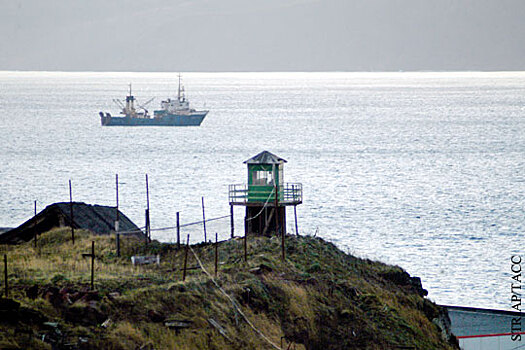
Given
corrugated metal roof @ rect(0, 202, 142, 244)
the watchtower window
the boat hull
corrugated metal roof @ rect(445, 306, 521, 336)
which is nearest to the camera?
corrugated metal roof @ rect(445, 306, 521, 336)

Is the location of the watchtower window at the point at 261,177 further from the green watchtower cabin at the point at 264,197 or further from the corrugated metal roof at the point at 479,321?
the corrugated metal roof at the point at 479,321

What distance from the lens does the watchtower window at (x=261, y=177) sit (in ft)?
140

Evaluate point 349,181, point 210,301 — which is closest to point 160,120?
point 349,181

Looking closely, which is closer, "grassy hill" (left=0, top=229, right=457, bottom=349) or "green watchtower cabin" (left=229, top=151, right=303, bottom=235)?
"grassy hill" (left=0, top=229, right=457, bottom=349)

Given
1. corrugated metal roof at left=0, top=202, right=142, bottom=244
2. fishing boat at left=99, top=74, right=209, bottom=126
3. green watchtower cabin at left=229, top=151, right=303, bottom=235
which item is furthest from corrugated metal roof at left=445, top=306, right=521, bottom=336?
fishing boat at left=99, top=74, right=209, bottom=126

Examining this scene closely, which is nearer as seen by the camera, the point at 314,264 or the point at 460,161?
the point at 314,264

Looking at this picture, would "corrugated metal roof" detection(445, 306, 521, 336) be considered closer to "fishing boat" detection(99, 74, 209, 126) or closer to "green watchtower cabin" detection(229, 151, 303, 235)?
"green watchtower cabin" detection(229, 151, 303, 235)

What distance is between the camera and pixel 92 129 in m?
182

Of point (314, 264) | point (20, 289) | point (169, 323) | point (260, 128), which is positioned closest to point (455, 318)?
point (314, 264)

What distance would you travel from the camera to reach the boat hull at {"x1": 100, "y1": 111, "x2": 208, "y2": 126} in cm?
18638

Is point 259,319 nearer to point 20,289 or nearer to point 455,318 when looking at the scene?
point 20,289

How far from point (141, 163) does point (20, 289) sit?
92602 millimetres

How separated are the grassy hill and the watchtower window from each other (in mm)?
3760

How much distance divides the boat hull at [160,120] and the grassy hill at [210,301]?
148 meters
